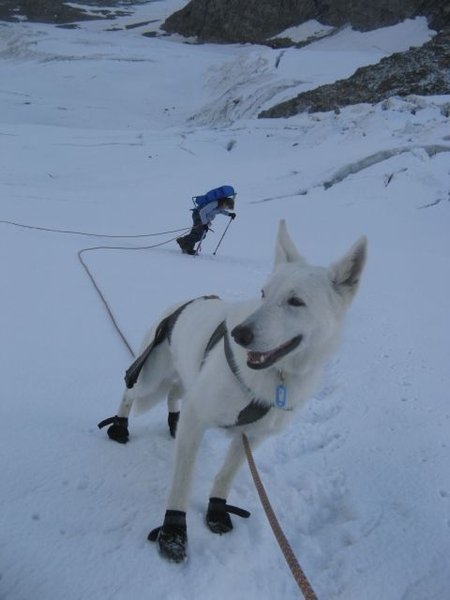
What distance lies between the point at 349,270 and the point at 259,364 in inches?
23.3

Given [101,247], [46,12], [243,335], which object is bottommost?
[101,247]

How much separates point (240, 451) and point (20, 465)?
1081 millimetres

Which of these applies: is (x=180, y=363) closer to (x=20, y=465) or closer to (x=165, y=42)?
(x=20, y=465)

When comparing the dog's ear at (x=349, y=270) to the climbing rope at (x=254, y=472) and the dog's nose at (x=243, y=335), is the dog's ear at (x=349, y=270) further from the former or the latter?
the climbing rope at (x=254, y=472)

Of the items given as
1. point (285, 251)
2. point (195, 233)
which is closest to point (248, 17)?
point (195, 233)

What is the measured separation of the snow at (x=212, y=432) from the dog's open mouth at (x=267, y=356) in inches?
34.9

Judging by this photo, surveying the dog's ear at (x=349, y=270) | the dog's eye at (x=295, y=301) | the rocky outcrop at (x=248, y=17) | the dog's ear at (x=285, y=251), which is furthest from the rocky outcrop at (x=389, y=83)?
the dog's eye at (x=295, y=301)

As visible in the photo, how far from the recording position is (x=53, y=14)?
146 feet

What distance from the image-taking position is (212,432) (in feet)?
10.8

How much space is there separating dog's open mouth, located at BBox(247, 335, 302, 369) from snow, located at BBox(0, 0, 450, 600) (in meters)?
0.89

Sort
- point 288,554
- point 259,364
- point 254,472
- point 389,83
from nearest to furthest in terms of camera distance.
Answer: point 288,554 → point 259,364 → point 254,472 → point 389,83

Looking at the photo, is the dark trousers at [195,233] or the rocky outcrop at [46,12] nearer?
the dark trousers at [195,233]

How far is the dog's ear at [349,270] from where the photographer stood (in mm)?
2209

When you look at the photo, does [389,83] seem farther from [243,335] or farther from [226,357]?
[243,335]
